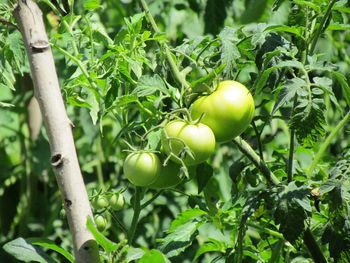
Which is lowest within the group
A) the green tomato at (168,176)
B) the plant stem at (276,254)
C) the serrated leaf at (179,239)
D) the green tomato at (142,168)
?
the plant stem at (276,254)

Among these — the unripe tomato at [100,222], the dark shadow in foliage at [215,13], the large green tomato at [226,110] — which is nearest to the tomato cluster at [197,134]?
the large green tomato at [226,110]

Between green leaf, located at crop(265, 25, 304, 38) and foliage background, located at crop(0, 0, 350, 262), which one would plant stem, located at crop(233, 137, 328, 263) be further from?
green leaf, located at crop(265, 25, 304, 38)

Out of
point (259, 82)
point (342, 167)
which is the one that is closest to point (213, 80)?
point (259, 82)

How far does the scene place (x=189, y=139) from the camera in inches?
49.9

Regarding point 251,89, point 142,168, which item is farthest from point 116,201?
point 251,89

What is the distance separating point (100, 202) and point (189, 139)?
1.04 feet

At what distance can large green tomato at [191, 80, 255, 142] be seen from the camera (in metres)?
1.30

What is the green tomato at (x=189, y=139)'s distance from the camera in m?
1.27

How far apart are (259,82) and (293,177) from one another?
10.9 inches

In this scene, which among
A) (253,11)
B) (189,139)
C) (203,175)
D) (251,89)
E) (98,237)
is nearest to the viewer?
(98,237)

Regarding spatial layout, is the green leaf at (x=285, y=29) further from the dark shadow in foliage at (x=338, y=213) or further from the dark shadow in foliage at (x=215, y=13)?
the dark shadow in foliage at (x=215, y=13)

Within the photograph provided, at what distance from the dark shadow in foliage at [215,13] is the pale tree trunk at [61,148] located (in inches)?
48.2

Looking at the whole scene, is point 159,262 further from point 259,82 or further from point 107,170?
point 107,170

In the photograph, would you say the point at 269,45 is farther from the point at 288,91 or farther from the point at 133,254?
the point at 133,254
